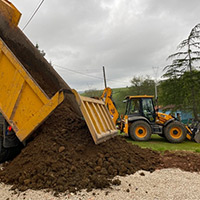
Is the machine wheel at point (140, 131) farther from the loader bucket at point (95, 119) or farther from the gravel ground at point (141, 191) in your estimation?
the gravel ground at point (141, 191)

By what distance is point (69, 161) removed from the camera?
3.16 meters

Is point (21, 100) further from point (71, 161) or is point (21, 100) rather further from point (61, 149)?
point (71, 161)

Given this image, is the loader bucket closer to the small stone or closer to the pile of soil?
the pile of soil

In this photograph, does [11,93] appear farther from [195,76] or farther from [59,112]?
[195,76]

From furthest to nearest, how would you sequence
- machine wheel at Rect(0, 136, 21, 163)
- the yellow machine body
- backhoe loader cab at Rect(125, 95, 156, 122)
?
backhoe loader cab at Rect(125, 95, 156, 122)
machine wheel at Rect(0, 136, 21, 163)
the yellow machine body

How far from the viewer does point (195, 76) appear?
10648 mm

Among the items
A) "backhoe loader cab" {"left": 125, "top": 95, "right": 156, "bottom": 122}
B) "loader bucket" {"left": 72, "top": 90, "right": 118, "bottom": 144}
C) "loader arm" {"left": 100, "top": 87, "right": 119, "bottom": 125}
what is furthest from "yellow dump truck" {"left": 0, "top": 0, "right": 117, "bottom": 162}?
"backhoe loader cab" {"left": 125, "top": 95, "right": 156, "bottom": 122}

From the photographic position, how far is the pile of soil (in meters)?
2.84

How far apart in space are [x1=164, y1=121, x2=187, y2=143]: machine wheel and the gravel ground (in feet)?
18.6

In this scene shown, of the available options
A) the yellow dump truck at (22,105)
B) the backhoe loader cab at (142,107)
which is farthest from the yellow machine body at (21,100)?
the backhoe loader cab at (142,107)

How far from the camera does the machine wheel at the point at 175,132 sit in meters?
8.70

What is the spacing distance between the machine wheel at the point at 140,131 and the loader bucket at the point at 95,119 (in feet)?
14.2

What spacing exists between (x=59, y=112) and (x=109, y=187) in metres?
2.19

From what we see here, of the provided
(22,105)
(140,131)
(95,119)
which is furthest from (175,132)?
(22,105)
